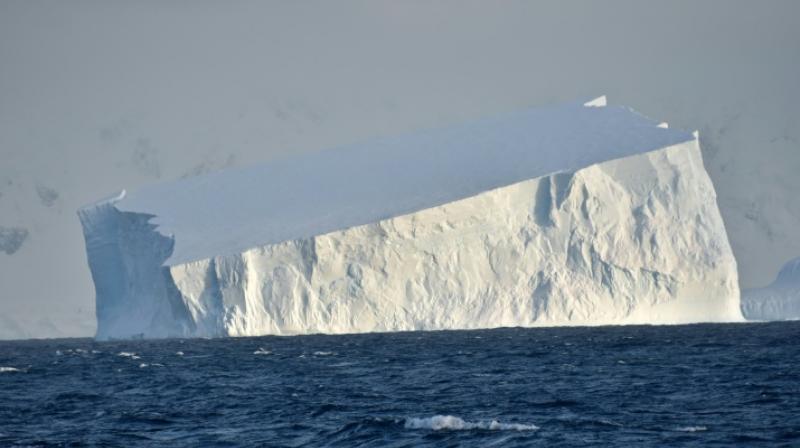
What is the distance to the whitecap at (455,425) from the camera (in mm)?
20891

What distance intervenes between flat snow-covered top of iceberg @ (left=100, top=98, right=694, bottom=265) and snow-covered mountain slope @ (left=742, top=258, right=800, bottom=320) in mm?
9778

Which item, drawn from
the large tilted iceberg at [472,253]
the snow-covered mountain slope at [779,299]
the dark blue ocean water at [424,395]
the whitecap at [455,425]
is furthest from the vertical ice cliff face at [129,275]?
the whitecap at [455,425]

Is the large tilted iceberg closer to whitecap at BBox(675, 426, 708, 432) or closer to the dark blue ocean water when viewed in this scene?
the dark blue ocean water

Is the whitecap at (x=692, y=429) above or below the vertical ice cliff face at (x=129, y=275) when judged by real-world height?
below

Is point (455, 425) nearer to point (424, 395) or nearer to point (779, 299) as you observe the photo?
point (424, 395)

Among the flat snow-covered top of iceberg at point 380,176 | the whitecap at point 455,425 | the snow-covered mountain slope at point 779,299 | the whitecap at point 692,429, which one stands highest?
the flat snow-covered top of iceberg at point 380,176

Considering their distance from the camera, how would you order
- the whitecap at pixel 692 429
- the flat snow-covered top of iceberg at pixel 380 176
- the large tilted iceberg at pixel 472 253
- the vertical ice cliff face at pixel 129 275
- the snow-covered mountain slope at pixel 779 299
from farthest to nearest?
1. the snow-covered mountain slope at pixel 779 299
2. the vertical ice cliff face at pixel 129 275
3. the flat snow-covered top of iceberg at pixel 380 176
4. the large tilted iceberg at pixel 472 253
5. the whitecap at pixel 692 429

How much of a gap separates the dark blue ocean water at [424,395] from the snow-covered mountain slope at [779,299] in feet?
53.7

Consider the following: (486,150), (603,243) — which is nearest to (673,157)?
(603,243)

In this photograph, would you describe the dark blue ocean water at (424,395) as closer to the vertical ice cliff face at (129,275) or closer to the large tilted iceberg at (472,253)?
the large tilted iceberg at (472,253)

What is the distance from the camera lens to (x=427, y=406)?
24250 millimetres

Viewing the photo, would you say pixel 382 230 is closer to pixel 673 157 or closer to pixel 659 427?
pixel 673 157

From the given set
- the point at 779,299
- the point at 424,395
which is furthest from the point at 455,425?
the point at 779,299

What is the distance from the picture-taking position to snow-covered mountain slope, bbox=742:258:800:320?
5862 cm
